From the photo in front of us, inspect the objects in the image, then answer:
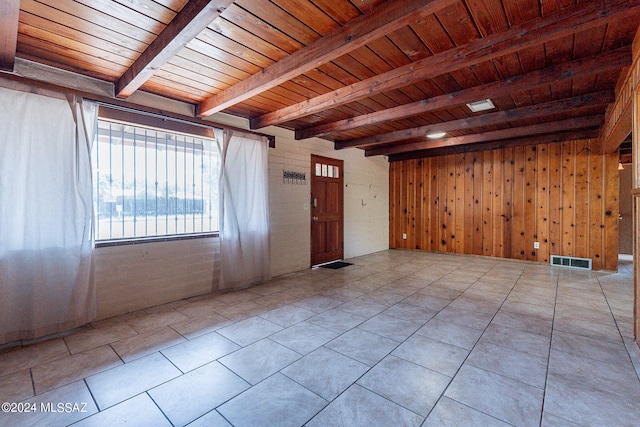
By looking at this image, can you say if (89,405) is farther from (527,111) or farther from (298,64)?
(527,111)

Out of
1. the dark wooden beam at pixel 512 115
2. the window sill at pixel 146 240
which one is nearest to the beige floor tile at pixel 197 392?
the window sill at pixel 146 240

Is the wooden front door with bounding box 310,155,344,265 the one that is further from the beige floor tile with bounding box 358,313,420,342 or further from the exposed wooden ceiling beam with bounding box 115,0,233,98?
the exposed wooden ceiling beam with bounding box 115,0,233,98

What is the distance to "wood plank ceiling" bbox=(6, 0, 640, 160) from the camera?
1.78 metres

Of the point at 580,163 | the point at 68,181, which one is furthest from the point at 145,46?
the point at 580,163

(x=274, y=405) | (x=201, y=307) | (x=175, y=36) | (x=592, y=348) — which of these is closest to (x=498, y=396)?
(x=592, y=348)

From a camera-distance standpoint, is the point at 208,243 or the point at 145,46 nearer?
the point at 145,46

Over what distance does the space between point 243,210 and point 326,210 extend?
1938mm

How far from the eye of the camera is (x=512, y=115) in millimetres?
3748

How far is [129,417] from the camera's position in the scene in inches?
60.4

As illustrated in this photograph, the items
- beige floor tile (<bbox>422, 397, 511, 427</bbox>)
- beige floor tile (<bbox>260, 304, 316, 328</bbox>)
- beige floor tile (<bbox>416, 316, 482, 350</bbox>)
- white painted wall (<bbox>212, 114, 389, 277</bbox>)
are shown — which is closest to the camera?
beige floor tile (<bbox>422, 397, 511, 427</bbox>)

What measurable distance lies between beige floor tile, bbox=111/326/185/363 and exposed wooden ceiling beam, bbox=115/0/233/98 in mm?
2268

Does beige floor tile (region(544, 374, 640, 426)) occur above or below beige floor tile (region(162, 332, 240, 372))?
below

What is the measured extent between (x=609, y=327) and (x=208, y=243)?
14.3ft

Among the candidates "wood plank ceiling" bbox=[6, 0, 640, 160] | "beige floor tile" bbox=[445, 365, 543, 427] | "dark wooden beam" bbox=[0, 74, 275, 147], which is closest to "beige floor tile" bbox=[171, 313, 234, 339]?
"beige floor tile" bbox=[445, 365, 543, 427]
